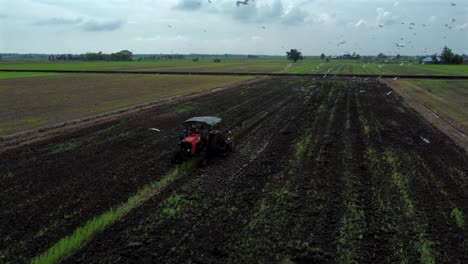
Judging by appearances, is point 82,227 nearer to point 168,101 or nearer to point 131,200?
point 131,200

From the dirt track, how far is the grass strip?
0.73 feet

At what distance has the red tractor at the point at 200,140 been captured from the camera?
43.2 ft

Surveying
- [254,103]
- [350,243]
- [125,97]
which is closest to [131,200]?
→ [350,243]

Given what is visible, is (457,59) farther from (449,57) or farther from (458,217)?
(458,217)

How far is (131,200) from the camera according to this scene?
10266mm

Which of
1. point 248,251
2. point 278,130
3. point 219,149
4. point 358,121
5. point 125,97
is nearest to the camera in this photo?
point 248,251

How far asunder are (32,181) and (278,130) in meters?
12.3

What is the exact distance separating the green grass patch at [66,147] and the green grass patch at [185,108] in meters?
10.3

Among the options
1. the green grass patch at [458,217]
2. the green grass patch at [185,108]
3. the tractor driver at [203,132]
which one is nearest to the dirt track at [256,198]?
the green grass patch at [458,217]

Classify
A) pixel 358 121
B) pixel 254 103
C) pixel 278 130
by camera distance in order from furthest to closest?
pixel 254 103, pixel 358 121, pixel 278 130

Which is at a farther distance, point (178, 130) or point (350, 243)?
point (178, 130)

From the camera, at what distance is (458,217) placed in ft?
30.3

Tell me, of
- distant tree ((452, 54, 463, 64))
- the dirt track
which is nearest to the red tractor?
the dirt track

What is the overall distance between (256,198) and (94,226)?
4410 millimetres
